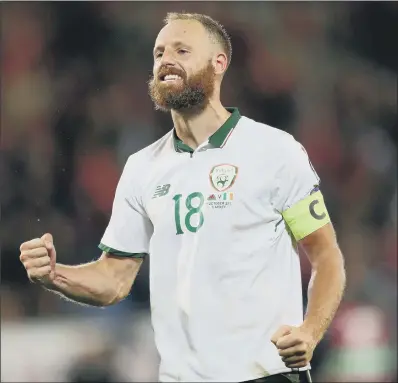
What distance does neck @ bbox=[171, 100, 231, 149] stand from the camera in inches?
115

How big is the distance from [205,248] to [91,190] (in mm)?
2830

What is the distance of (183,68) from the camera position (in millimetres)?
2869

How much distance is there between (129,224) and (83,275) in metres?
0.25

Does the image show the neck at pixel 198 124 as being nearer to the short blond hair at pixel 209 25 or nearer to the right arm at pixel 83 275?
the short blond hair at pixel 209 25

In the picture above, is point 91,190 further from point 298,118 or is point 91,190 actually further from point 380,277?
point 380,277

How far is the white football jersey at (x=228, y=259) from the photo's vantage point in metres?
2.68

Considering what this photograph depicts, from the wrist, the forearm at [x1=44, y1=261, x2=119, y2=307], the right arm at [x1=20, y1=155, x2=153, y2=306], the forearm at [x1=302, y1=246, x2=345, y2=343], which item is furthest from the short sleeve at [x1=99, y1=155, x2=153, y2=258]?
the wrist

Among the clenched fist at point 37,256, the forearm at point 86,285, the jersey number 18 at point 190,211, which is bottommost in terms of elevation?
the forearm at point 86,285

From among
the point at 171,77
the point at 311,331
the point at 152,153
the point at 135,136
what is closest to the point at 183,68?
the point at 171,77

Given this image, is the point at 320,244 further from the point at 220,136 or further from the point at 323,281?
the point at 220,136

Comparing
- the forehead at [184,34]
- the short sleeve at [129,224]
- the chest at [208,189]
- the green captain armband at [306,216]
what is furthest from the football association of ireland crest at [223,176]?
the forehead at [184,34]

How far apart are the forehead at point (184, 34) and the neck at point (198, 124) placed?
0.72ft

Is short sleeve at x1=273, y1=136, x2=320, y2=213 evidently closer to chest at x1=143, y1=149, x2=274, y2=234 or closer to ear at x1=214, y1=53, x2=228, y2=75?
chest at x1=143, y1=149, x2=274, y2=234

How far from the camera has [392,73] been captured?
6027mm
